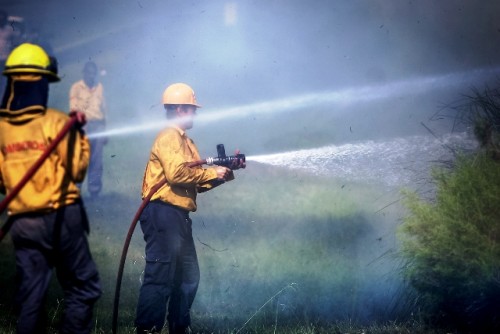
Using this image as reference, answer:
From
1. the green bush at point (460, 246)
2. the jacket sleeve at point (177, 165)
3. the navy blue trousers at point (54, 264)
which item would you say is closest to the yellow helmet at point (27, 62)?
the navy blue trousers at point (54, 264)

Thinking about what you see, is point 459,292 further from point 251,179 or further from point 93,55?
point 93,55

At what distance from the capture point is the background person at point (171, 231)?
15.8 ft

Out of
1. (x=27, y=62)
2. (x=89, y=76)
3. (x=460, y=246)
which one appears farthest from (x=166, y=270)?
(x=89, y=76)

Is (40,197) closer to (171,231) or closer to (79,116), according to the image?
(79,116)

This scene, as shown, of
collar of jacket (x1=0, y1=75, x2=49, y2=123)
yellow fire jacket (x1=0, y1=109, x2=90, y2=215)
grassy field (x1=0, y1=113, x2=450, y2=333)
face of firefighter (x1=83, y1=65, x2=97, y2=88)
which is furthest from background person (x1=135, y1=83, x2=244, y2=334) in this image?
face of firefighter (x1=83, y1=65, x2=97, y2=88)

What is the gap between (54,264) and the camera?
12.2 feet

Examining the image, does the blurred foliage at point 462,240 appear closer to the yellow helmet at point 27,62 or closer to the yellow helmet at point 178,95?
the yellow helmet at point 178,95

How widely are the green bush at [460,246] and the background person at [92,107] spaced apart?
6954mm

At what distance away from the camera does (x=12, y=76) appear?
12.0 ft

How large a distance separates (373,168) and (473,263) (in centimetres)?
286

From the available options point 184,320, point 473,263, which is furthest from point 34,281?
point 473,263

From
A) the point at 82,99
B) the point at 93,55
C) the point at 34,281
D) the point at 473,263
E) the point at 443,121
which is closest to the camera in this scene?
the point at 34,281

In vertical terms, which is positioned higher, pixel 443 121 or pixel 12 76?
pixel 12 76

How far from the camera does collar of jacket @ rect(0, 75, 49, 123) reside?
3.56 m
